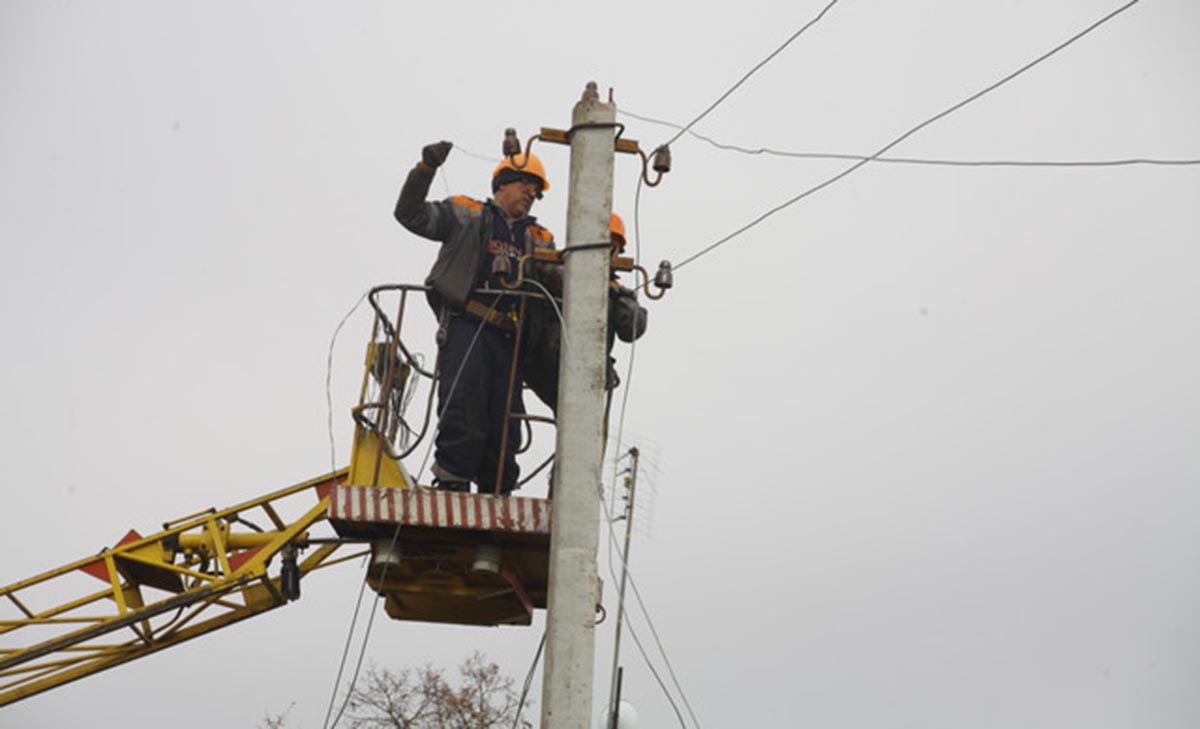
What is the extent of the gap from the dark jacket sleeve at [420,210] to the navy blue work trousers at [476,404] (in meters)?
0.60

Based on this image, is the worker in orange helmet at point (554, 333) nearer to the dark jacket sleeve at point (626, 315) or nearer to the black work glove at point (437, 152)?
the dark jacket sleeve at point (626, 315)

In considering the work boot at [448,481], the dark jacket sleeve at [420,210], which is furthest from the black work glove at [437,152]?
the work boot at [448,481]

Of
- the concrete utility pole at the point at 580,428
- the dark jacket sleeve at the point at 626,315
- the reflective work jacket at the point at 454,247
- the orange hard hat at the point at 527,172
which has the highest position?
the orange hard hat at the point at 527,172

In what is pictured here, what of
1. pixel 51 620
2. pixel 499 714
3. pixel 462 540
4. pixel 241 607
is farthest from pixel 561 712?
pixel 499 714

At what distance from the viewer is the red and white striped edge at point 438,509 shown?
866 centimetres

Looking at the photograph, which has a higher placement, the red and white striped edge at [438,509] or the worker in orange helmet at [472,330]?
the worker in orange helmet at [472,330]

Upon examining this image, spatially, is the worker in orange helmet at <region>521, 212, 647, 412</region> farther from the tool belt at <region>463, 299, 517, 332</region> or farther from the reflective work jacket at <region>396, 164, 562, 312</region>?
the reflective work jacket at <region>396, 164, 562, 312</region>

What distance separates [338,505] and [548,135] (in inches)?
97.7

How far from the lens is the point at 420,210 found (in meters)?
9.22

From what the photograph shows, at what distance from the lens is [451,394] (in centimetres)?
933

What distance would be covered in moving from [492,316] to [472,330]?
158mm

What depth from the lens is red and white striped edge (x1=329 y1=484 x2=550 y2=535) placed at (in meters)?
8.66

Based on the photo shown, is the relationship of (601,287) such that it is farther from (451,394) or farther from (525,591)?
(525,591)

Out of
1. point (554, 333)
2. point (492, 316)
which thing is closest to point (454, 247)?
point (492, 316)
